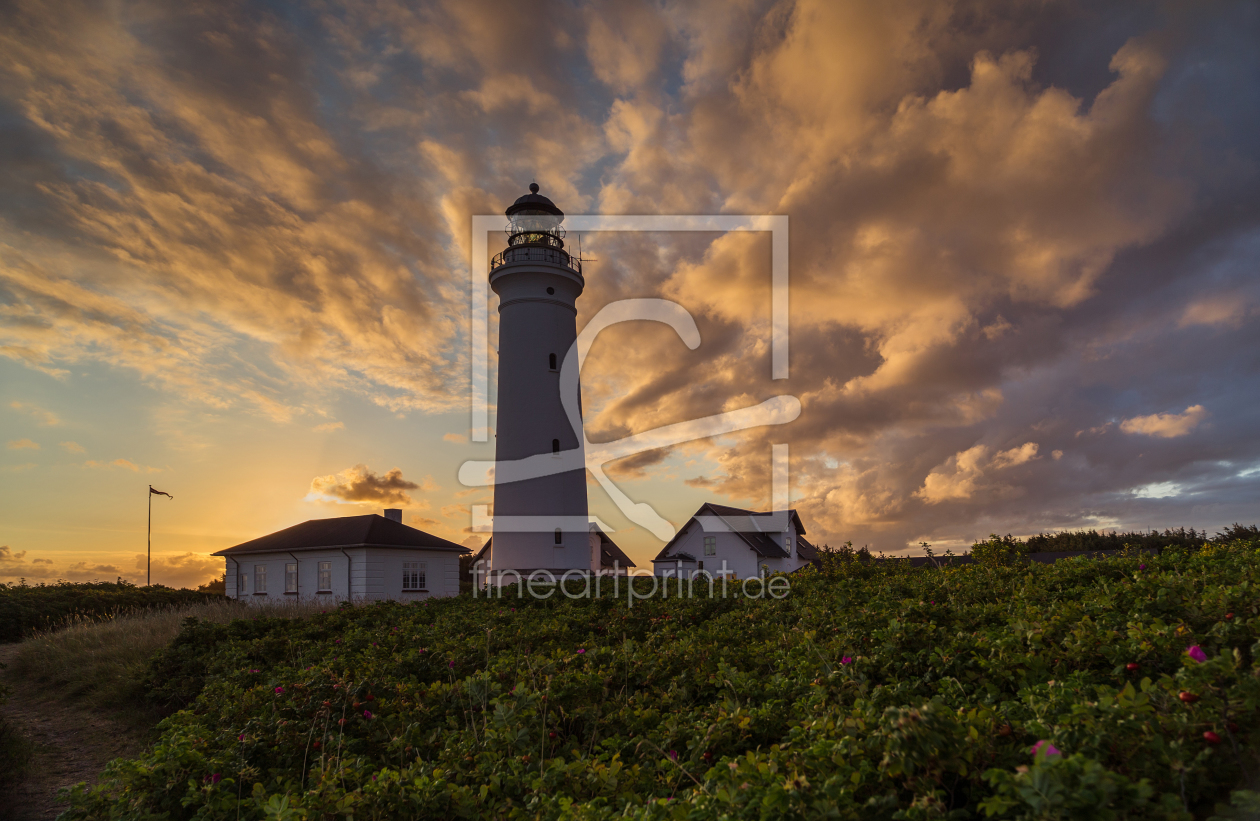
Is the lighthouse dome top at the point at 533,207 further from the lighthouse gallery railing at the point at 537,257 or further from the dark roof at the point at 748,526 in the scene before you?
the dark roof at the point at 748,526

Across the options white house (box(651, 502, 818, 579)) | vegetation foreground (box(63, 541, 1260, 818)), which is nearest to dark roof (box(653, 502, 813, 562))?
white house (box(651, 502, 818, 579))

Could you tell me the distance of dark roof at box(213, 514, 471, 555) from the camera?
28.0 meters

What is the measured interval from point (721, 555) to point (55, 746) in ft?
103

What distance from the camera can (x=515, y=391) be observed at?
2272 cm

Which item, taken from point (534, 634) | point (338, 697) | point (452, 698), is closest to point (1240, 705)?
point (452, 698)

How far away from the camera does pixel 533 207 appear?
25.0m

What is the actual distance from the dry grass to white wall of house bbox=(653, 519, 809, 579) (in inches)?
934

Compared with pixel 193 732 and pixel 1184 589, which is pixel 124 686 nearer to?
pixel 193 732

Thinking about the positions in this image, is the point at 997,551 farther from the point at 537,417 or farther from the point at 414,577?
the point at 414,577

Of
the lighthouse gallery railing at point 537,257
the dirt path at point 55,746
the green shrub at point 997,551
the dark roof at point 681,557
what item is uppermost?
the lighthouse gallery railing at point 537,257

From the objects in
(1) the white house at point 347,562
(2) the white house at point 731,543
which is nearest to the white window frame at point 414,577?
(1) the white house at point 347,562

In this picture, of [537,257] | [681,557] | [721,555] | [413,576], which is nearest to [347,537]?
[413,576]

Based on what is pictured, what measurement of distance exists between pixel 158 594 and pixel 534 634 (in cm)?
2830

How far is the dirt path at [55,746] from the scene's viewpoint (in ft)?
24.4
